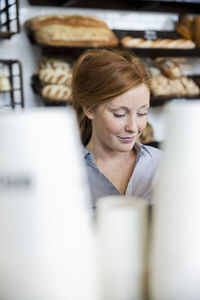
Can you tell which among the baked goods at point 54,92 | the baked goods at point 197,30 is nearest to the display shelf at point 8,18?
the baked goods at point 54,92

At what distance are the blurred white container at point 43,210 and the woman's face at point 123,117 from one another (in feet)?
3.47

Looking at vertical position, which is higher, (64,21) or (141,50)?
(64,21)

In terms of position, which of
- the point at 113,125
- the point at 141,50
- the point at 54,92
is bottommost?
the point at 54,92

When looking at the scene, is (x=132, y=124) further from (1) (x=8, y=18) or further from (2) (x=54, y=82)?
(1) (x=8, y=18)

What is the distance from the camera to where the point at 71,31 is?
276 centimetres

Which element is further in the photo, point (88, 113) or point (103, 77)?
point (88, 113)

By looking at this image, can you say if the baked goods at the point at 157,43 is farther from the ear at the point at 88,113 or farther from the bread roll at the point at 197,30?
the ear at the point at 88,113

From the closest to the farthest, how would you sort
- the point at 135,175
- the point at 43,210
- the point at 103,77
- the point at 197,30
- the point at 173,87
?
the point at 43,210
the point at 103,77
the point at 135,175
the point at 173,87
the point at 197,30

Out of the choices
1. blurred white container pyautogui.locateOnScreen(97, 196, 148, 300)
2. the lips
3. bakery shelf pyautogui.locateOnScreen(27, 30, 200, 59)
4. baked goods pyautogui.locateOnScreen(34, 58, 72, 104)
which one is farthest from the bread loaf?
blurred white container pyautogui.locateOnScreen(97, 196, 148, 300)

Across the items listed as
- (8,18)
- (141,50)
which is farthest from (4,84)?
(141,50)

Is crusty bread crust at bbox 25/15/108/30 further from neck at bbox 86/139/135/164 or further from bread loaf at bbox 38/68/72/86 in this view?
neck at bbox 86/139/135/164

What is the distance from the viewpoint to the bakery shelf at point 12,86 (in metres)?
2.70

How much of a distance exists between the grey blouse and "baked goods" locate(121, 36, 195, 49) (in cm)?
151

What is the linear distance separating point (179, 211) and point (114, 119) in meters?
1.08
